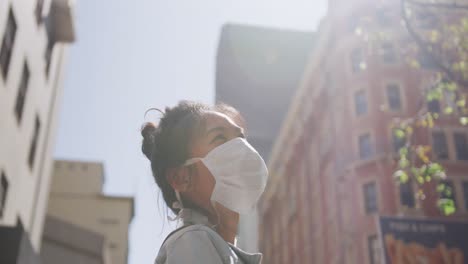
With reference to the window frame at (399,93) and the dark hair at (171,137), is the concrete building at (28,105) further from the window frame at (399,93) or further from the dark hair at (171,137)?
the window frame at (399,93)

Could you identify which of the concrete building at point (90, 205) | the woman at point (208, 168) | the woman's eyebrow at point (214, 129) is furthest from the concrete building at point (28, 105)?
the concrete building at point (90, 205)

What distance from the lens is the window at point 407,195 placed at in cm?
2745

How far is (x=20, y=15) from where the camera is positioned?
14336 millimetres

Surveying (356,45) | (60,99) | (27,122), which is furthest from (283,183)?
(27,122)

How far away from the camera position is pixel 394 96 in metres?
30.3

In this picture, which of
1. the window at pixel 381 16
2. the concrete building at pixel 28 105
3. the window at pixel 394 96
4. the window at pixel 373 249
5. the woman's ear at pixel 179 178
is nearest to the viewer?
the woman's ear at pixel 179 178

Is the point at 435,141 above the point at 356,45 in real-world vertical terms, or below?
below

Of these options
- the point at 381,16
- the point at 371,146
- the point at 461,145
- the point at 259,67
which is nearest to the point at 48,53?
the point at 381,16

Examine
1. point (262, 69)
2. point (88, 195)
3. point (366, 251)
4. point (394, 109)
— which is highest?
point (262, 69)

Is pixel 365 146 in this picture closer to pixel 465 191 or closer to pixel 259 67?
pixel 465 191

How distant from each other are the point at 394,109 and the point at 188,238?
2934cm

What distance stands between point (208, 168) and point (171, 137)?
0.74 feet

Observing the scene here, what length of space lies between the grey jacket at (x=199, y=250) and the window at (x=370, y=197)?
27037 millimetres

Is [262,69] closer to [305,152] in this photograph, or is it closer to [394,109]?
[305,152]
